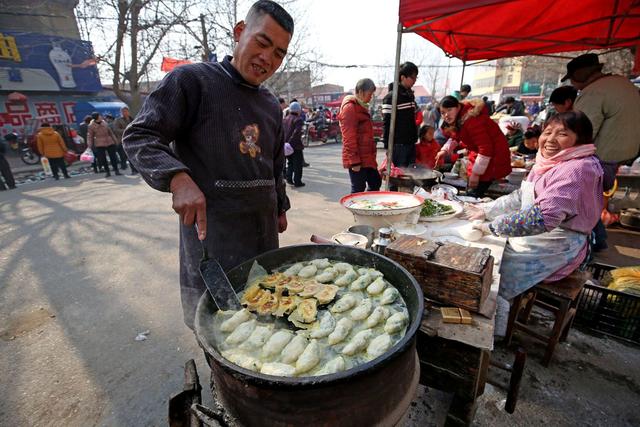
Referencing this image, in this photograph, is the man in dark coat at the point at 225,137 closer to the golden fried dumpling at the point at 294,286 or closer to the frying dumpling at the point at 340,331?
the golden fried dumpling at the point at 294,286

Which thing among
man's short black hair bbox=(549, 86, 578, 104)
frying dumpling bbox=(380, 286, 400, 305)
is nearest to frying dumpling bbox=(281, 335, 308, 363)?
frying dumpling bbox=(380, 286, 400, 305)

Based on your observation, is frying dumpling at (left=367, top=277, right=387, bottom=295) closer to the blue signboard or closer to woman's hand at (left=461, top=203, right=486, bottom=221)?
woman's hand at (left=461, top=203, right=486, bottom=221)

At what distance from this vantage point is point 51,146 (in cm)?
1035

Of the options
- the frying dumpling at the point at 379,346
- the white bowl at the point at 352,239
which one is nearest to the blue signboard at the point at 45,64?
the white bowl at the point at 352,239

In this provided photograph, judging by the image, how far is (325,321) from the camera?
148 cm

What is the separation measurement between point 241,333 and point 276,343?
0.56 feet

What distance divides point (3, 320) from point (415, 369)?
4.54m

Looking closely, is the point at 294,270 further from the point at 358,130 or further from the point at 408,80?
the point at 408,80

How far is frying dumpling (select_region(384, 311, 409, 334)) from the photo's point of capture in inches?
56.4

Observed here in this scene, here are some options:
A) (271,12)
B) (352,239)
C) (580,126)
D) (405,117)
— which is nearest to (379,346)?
(352,239)

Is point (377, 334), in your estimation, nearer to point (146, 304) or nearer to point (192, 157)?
point (192, 157)

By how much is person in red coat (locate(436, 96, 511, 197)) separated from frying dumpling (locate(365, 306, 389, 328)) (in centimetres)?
309

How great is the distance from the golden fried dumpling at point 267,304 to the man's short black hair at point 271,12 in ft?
4.70

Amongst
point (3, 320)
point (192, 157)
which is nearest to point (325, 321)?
point (192, 157)
